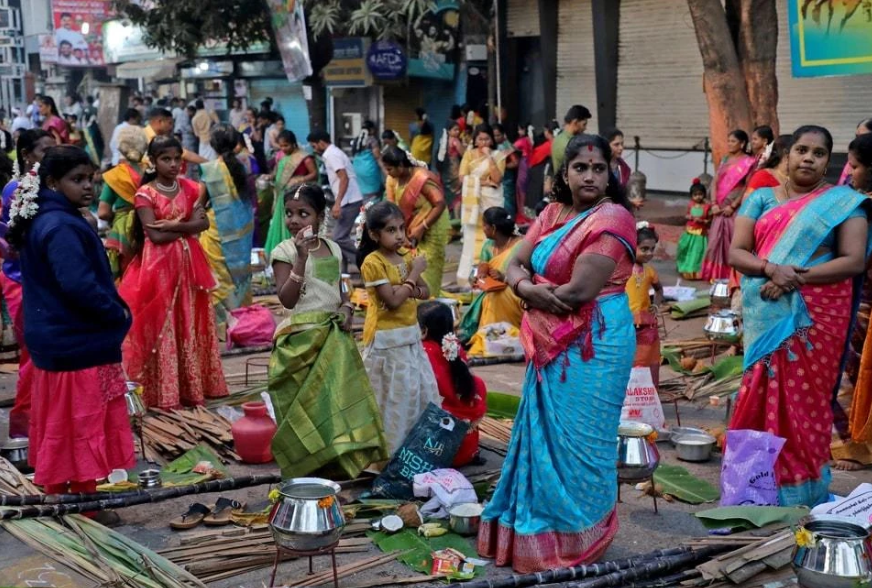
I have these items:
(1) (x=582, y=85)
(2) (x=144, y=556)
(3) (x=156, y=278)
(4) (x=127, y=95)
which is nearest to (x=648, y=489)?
(2) (x=144, y=556)

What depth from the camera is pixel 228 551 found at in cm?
469

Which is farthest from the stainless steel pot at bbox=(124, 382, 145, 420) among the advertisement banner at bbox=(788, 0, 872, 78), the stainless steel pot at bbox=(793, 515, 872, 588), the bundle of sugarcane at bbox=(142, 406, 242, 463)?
the advertisement banner at bbox=(788, 0, 872, 78)

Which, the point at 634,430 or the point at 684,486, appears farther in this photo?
the point at 684,486

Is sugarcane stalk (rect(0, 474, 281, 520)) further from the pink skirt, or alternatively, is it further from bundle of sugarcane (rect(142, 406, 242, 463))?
bundle of sugarcane (rect(142, 406, 242, 463))

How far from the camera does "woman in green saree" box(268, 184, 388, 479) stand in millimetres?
5465

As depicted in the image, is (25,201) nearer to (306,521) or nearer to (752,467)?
(306,521)

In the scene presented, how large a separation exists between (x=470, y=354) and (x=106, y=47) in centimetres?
3222

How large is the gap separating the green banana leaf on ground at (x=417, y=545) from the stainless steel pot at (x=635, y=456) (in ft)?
2.63

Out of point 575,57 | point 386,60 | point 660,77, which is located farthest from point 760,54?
point 386,60

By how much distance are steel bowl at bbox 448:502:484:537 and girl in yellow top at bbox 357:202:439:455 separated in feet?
2.97

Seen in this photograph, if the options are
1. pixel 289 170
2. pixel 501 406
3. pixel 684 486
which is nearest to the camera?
pixel 684 486

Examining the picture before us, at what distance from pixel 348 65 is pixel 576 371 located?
1681 centimetres

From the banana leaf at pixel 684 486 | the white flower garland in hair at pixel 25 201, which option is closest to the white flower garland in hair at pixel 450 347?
the banana leaf at pixel 684 486

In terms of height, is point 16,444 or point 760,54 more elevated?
point 760,54
